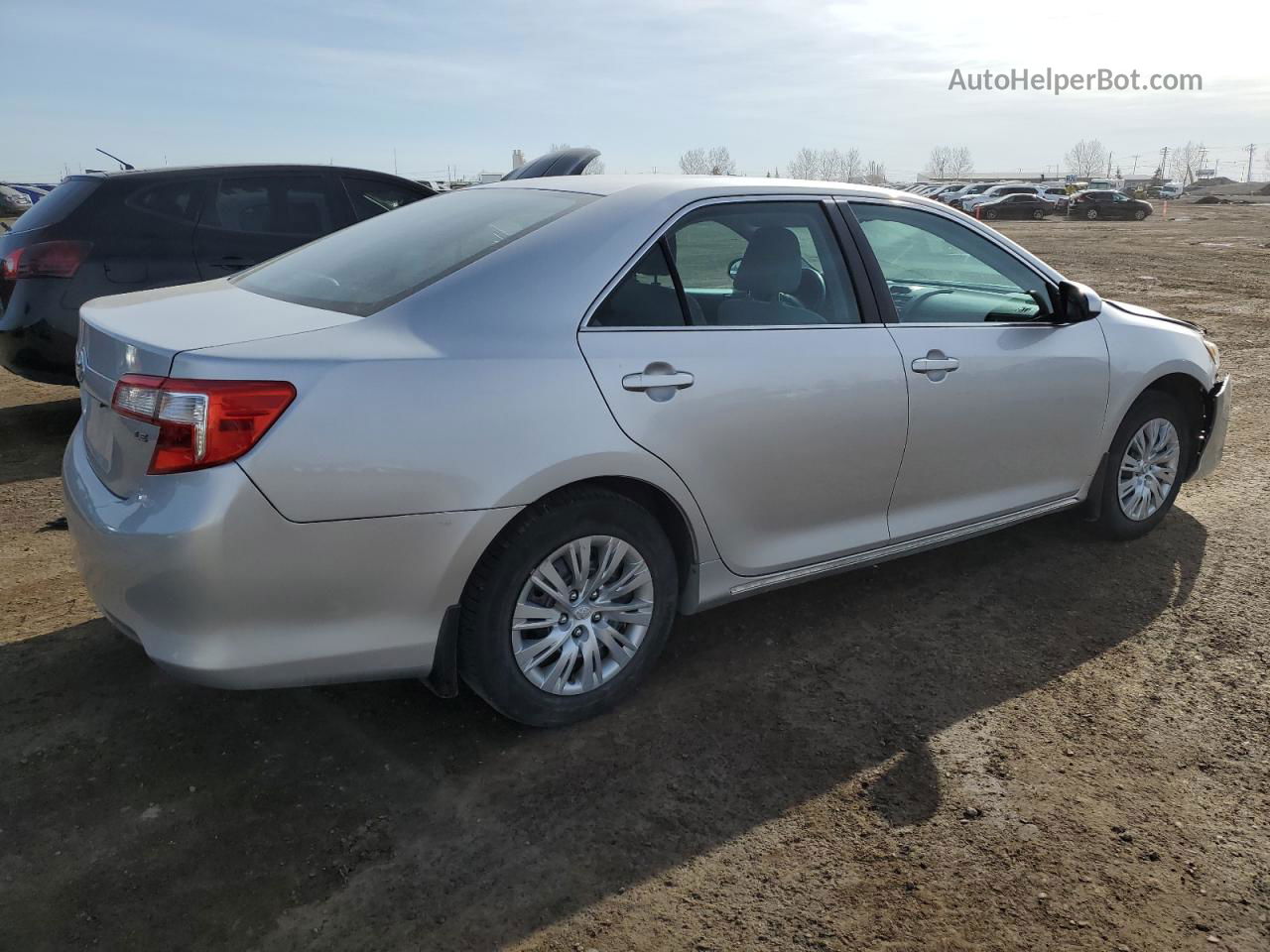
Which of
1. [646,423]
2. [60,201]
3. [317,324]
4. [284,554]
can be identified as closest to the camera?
[284,554]

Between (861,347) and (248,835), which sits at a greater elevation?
(861,347)

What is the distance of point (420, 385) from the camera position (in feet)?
8.80

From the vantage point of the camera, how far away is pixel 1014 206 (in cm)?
4725

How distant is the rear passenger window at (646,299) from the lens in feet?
10.1

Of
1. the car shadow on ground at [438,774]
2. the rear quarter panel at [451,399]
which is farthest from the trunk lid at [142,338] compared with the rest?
the car shadow on ground at [438,774]

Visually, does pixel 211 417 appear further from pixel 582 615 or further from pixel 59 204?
pixel 59 204

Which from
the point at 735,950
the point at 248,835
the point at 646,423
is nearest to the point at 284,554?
the point at 248,835

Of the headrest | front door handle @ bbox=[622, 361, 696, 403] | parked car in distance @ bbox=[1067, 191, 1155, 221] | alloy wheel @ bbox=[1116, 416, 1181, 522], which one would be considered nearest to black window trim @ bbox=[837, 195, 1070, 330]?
the headrest

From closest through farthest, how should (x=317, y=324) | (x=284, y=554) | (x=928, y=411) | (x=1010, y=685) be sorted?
(x=284, y=554) < (x=317, y=324) < (x=1010, y=685) < (x=928, y=411)

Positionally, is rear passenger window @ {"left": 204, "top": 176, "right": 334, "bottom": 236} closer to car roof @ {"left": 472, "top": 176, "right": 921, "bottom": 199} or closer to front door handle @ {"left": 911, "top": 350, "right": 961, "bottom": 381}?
car roof @ {"left": 472, "top": 176, "right": 921, "bottom": 199}

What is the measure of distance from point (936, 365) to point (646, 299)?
3.91ft

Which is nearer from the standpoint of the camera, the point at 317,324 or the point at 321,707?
the point at 317,324

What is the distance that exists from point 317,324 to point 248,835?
4.39 ft

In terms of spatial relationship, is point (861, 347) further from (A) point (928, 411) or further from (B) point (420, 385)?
(B) point (420, 385)
